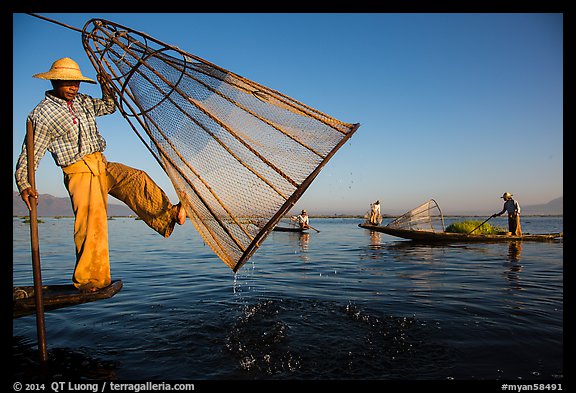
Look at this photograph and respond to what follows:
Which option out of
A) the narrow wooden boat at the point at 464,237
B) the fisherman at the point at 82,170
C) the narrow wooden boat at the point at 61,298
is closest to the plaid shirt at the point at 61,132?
the fisherman at the point at 82,170

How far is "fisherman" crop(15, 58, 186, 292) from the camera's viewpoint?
3.68m

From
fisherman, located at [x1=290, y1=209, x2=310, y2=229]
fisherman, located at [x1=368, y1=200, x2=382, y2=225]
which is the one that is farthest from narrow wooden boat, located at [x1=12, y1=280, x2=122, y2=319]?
fisherman, located at [x1=368, y1=200, x2=382, y2=225]

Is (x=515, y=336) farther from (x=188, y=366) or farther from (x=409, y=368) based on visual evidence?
(x=188, y=366)

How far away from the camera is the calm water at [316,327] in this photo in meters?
3.87

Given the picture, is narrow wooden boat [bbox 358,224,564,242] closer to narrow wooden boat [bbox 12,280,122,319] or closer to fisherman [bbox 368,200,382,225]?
fisherman [bbox 368,200,382,225]

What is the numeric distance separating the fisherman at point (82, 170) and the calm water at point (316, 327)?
121 centimetres

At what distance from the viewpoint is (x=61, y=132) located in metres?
3.75

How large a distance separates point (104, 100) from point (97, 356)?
2781 mm

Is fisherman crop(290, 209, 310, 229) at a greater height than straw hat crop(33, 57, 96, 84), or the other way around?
straw hat crop(33, 57, 96, 84)

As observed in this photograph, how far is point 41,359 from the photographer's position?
149 inches

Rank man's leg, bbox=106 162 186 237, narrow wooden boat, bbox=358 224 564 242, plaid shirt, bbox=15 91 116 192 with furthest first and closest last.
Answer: narrow wooden boat, bbox=358 224 564 242, man's leg, bbox=106 162 186 237, plaid shirt, bbox=15 91 116 192

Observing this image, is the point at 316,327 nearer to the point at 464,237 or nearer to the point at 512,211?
the point at 464,237

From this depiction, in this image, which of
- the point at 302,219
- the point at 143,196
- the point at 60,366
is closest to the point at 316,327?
the point at 143,196

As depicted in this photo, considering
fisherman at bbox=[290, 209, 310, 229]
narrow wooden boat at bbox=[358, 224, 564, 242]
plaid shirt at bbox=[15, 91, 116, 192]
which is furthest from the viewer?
fisherman at bbox=[290, 209, 310, 229]
